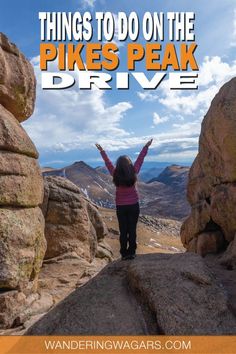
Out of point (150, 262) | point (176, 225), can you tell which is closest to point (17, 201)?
point (150, 262)

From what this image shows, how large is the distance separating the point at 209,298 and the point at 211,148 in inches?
423

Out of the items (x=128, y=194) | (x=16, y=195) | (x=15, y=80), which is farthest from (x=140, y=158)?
(x=15, y=80)

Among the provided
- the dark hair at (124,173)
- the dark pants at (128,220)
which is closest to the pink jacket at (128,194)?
the dark pants at (128,220)

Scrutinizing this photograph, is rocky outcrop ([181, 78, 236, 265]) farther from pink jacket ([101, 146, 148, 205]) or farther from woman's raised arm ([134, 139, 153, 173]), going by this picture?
pink jacket ([101, 146, 148, 205])

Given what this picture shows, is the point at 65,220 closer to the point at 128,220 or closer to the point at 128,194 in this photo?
the point at 128,220

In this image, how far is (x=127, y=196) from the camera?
1596 centimetres

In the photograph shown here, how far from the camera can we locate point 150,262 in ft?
48.8

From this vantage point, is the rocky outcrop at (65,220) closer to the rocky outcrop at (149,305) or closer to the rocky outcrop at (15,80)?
the rocky outcrop at (15,80)

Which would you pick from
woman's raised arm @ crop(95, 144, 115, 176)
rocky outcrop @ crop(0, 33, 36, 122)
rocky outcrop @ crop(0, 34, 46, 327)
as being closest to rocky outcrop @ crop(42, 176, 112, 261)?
rocky outcrop @ crop(0, 34, 46, 327)

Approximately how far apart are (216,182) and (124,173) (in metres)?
8.07

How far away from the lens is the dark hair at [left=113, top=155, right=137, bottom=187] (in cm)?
1551

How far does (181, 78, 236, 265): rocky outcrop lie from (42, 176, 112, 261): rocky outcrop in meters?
9.37

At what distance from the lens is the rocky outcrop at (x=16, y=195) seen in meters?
17.9

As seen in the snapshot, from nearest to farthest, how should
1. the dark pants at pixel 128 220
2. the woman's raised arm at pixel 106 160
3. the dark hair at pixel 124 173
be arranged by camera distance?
1. the dark hair at pixel 124 173
2. the dark pants at pixel 128 220
3. the woman's raised arm at pixel 106 160
